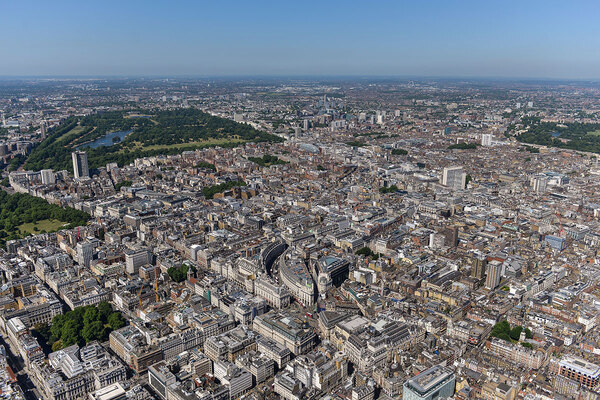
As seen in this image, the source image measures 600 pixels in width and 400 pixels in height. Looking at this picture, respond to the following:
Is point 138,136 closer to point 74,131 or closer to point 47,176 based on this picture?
point 74,131

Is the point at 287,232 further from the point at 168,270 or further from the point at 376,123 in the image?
the point at 376,123

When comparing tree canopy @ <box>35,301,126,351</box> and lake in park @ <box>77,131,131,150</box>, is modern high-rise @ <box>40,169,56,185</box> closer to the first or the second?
lake in park @ <box>77,131,131,150</box>

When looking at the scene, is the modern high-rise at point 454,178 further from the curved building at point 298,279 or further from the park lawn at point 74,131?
the park lawn at point 74,131

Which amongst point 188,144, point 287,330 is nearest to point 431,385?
point 287,330

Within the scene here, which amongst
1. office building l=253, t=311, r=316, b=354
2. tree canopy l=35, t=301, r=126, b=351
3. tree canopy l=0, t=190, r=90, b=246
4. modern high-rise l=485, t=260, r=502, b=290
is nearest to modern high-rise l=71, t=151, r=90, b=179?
tree canopy l=0, t=190, r=90, b=246

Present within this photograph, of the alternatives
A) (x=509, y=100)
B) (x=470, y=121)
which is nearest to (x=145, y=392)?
(x=470, y=121)

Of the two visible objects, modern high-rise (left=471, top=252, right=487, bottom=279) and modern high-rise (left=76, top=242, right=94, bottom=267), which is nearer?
modern high-rise (left=471, top=252, right=487, bottom=279)

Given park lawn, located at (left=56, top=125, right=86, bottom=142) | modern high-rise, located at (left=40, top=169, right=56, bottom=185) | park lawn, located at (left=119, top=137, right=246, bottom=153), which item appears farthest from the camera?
park lawn, located at (left=56, top=125, right=86, bottom=142)

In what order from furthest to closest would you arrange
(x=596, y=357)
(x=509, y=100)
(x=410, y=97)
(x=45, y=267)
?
(x=410, y=97)
(x=509, y=100)
(x=45, y=267)
(x=596, y=357)
